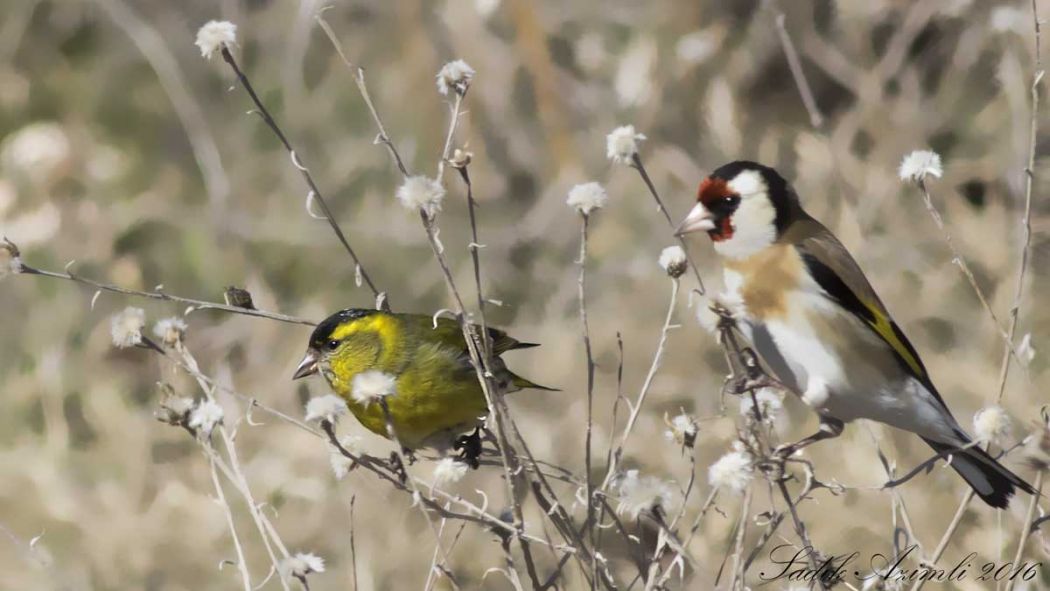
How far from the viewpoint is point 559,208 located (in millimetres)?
5668

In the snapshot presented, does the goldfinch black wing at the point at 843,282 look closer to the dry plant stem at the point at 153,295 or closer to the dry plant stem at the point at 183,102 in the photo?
the dry plant stem at the point at 153,295

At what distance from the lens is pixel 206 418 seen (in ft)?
6.93

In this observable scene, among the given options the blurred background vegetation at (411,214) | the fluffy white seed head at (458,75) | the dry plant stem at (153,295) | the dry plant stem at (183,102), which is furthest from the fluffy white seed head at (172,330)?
the dry plant stem at (183,102)

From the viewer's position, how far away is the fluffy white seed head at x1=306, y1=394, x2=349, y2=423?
75.3 inches

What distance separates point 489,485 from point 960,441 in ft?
7.05

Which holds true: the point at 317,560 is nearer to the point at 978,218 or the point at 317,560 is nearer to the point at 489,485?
the point at 489,485

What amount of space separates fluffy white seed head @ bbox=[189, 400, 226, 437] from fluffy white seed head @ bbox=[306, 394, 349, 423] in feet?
0.74

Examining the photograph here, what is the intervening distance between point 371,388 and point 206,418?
324 millimetres

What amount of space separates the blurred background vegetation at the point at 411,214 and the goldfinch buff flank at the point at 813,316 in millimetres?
1553

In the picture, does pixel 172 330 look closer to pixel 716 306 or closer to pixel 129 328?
pixel 129 328

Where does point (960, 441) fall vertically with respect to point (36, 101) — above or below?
below

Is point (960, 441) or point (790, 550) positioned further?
point (790, 550)

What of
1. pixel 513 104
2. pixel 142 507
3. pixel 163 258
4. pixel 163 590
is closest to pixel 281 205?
pixel 163 258

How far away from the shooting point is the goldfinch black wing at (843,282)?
262 cm
